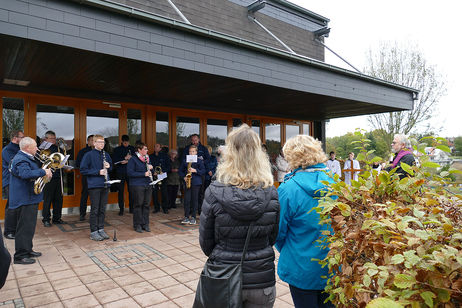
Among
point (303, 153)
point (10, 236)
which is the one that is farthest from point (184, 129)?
point (303, 153)

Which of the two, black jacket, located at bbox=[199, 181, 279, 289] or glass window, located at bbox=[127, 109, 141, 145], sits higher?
glass window, located at bbox=[127, 109, 141, 145]

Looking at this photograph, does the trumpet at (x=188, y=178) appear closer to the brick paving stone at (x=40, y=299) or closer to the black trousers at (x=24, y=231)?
the black trousers at (x=24, y=231)

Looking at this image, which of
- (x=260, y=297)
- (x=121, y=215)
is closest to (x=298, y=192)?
(x=260, y=297)

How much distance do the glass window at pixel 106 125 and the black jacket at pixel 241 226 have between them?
23.5 feet

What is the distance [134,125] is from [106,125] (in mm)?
776

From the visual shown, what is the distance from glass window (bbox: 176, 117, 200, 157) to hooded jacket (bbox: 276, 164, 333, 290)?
7.75 metres

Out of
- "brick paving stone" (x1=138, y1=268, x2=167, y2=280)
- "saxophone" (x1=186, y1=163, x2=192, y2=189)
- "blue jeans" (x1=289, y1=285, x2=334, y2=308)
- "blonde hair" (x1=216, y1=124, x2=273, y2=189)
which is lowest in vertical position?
"brick paving stone" (x1=138, y1=268, x2=167, y2=280)

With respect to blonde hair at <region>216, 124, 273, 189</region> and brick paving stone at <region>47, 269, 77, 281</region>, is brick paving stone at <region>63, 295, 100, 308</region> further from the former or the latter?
blonde hair at <region>216, 124, 273, 189</region>

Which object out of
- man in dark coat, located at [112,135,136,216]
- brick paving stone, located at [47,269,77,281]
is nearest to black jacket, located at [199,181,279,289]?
brick paving stone, located at [47,269,77,281]

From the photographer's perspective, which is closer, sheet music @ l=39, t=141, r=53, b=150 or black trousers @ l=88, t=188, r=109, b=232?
black trousers @ l=88, t=188, r=109, b=232

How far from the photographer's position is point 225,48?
5.89 m

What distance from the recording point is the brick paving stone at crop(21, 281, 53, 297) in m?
3.53

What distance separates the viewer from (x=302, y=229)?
2170 millimetres

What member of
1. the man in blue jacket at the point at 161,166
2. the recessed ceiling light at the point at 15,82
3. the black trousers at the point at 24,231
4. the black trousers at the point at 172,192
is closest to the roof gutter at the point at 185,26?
the black trousers at the point at 24,231
